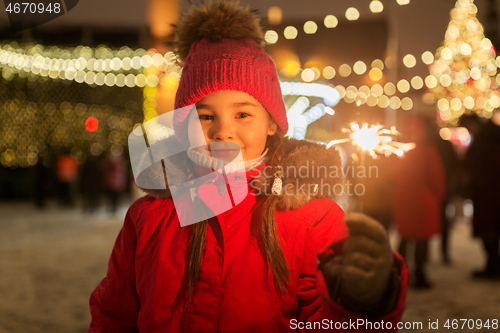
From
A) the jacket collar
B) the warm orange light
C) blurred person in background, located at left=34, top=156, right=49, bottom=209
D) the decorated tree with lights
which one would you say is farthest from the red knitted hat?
blurred person in background, located at left=34, top=156, right=49, bottom=209

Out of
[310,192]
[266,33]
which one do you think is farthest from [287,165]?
[266,33]

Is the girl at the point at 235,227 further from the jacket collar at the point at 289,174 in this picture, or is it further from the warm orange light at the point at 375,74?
the warm orange light at the point at 375,74

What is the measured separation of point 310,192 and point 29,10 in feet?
8.30

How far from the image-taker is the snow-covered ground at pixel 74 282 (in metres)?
3.15

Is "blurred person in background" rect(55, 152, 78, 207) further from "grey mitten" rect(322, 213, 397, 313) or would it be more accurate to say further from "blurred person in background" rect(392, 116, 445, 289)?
"grey mitten" rect(322, 213, 397, 313)

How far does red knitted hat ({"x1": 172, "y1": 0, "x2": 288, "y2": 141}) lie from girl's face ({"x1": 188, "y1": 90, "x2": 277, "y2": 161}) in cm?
3

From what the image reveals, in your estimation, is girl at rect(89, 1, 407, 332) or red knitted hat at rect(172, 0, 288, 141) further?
red knitted hat at rect(172, 0, 288, 141)

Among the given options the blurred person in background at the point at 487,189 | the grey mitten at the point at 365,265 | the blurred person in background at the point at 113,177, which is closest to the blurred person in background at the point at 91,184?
the blurred person in background at the point at 113,177

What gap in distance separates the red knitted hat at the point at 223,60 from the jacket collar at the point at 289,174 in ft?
0.45

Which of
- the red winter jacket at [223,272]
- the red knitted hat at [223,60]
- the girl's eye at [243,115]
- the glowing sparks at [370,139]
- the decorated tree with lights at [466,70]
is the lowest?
the red winter jacket at [223,272]

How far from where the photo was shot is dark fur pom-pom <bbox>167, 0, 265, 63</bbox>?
1.46 meters

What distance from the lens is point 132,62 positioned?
605cm

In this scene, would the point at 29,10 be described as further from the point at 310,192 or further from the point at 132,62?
the point at 132,62

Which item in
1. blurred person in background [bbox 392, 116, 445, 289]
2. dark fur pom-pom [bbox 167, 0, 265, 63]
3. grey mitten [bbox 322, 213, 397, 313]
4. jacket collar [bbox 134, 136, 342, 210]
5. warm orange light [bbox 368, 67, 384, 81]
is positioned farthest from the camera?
blurred person in background [bbox 392, 116, 445, 289]
